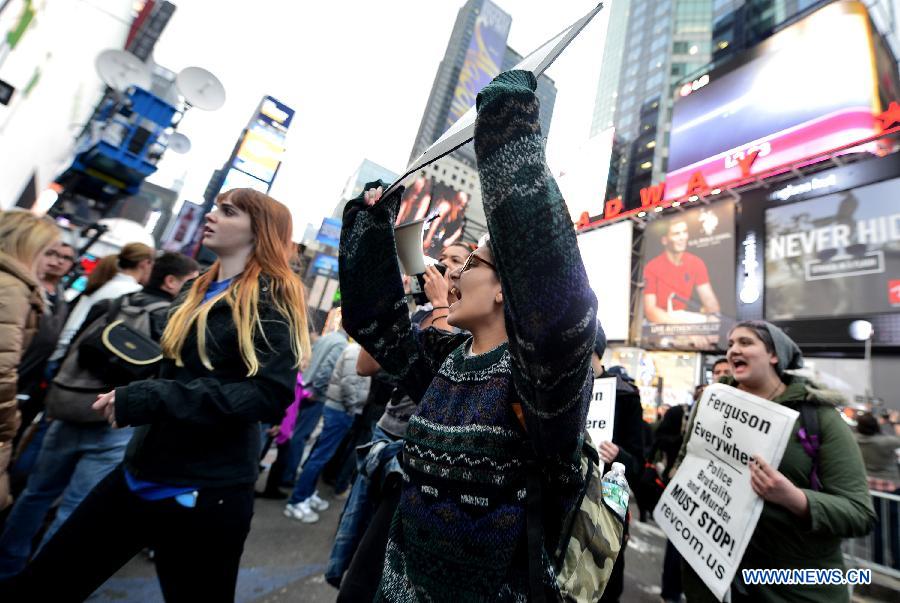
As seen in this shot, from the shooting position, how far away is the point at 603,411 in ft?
8.87

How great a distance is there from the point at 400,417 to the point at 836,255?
15.6 metres

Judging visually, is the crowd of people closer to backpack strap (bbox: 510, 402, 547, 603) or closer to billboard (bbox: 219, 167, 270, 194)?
backpack strap (bbox: 510, 402, 547, 603)

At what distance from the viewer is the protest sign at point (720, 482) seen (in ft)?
6.22

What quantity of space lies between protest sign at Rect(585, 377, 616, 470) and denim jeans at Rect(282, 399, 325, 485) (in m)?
3.80

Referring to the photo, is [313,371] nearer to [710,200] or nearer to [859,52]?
[710,200]

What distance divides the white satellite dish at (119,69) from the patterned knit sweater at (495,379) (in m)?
15.4

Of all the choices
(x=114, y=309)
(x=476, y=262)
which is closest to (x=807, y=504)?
(x=476, y=262)

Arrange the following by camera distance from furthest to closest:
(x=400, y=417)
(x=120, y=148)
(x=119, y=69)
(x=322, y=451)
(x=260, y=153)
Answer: (x=260, y=153), (x=120, y=148), (x=119, y=69), (x=322, y=451), (x=400, y=417)

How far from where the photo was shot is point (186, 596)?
1.48 metres

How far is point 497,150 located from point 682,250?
18.7 m

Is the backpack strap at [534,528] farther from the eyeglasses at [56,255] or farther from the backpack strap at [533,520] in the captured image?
the eyeglasses at [56,255]

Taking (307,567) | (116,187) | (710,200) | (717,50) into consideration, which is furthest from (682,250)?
(717,50)

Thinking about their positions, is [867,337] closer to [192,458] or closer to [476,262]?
[476,262]

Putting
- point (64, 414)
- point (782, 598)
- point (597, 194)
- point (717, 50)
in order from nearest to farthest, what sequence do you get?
1. point (782, 598)
2. point (64, 414)
3. point (597, 194)
4. point (717, 50)
